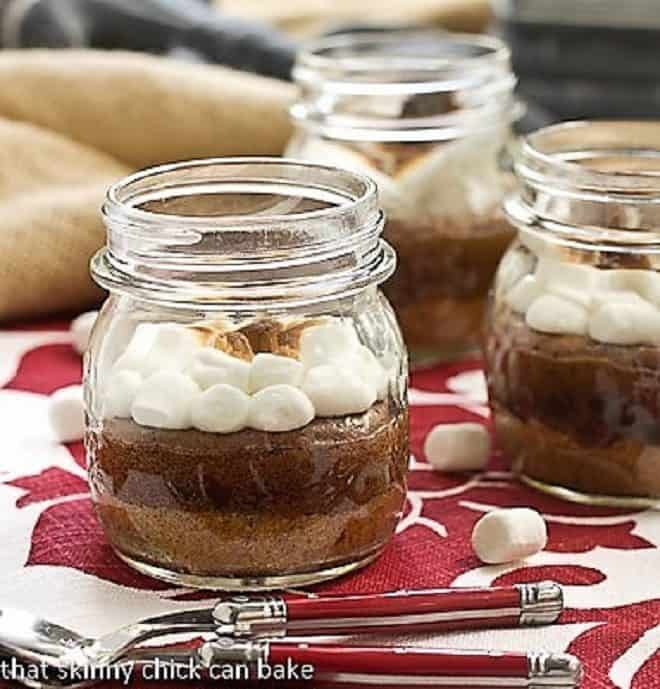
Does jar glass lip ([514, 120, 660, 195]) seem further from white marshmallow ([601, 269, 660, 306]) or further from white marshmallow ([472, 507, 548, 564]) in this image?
white marshmallow ([472, 507, 548, 564])

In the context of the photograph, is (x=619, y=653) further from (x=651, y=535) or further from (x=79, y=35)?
(x=79, y=35)

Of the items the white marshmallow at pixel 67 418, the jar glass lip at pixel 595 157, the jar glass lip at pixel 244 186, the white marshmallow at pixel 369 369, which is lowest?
the white marshmallow at pixel 67 418

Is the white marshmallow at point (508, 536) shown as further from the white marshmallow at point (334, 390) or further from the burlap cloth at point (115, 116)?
the burlap cloth at point (115, 116)

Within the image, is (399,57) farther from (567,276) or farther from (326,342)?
(326,342)

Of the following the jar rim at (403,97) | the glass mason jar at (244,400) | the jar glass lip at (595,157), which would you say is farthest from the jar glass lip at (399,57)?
the glass mason jar at (244,400)

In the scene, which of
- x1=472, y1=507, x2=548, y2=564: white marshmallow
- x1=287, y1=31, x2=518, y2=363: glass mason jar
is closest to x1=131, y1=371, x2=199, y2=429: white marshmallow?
x1=472, y1=507, x2=548, y2=564: white marshmallow

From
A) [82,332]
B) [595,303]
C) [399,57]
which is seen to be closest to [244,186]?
[595,303]
